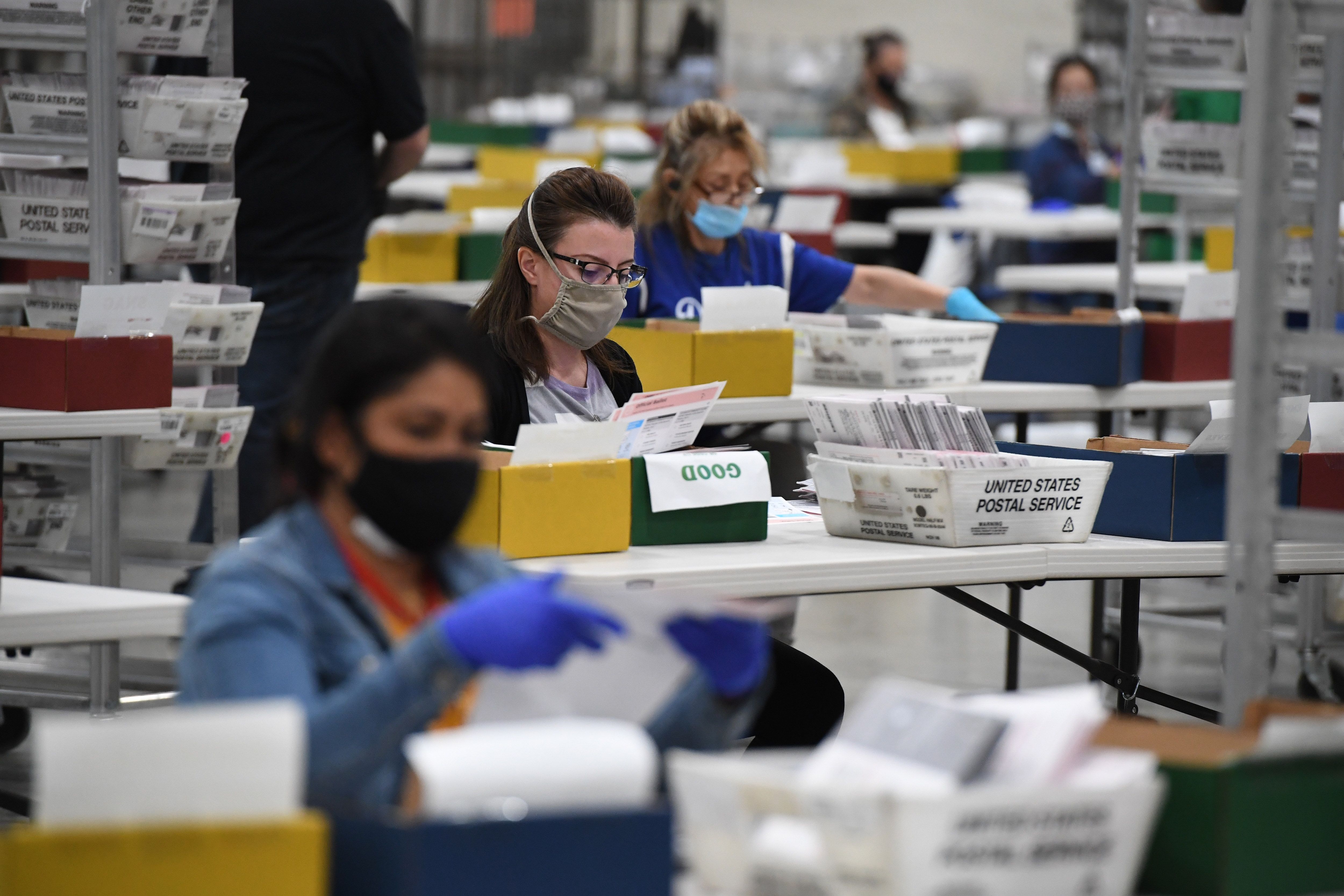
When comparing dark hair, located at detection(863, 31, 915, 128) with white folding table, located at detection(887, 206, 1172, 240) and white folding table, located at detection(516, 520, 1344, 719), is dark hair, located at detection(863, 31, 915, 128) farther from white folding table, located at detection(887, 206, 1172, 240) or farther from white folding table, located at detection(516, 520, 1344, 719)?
white folding table, located at detection(516, 520, 1344, 719)

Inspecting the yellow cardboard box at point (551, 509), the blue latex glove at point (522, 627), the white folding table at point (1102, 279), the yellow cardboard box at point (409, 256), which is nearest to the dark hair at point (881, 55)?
the white folding table at point (1102, 279)

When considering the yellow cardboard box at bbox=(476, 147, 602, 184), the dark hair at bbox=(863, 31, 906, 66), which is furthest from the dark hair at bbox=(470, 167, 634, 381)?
the dark hair at bbox=(863, 31, 906, 66)

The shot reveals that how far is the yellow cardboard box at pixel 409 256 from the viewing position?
5.89 metres

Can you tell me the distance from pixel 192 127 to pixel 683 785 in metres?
2.90

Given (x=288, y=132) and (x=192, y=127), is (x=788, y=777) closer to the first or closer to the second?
(x=192, y=127)

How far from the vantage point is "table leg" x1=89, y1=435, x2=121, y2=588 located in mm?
3863

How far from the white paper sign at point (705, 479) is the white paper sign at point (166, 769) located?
1.52 meters

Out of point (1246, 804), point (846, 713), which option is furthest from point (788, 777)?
point (846, 713)

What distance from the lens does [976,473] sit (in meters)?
2.93

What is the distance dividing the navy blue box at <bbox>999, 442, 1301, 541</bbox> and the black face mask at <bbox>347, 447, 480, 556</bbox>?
5.15 feet

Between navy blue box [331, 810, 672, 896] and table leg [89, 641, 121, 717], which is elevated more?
navy blue box [331, 810, 672, 896]

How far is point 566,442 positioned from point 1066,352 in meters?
2.06

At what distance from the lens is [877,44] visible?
11.6 m

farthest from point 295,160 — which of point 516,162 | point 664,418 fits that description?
point 516,162
